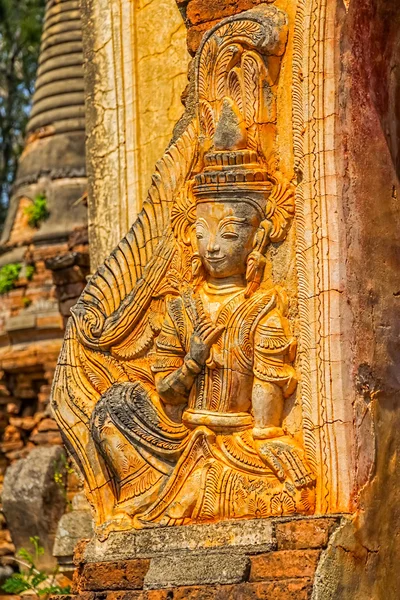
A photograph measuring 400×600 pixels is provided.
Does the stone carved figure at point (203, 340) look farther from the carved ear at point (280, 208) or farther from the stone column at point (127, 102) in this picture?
the stone column at point (127, 102)

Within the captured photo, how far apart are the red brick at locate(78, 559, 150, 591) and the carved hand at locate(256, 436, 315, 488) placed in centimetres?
72

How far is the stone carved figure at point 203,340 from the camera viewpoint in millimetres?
6414

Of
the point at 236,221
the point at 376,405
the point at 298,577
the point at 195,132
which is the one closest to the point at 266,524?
the point at 298,577

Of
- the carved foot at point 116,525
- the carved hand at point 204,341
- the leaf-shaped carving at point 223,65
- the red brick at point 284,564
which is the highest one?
the leaf-shaped carving at point 223,65

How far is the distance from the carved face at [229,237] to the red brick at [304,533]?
1.19 meters

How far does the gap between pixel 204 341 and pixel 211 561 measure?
95 centimetres

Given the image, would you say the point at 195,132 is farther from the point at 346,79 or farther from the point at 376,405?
the point at 376,405

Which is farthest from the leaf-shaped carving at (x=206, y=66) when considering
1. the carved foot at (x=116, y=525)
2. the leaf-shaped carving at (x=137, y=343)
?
the carved foot at (x=116, y=525)

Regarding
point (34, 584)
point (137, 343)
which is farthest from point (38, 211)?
point (137, 343)

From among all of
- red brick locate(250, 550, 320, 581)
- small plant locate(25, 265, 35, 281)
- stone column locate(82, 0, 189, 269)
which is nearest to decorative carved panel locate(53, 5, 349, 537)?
red brick locate(250, 550, 320, 581)

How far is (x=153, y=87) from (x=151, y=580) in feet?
10.4

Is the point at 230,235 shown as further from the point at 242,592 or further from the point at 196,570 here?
the point at 242,592

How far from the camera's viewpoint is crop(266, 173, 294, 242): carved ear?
6.55m

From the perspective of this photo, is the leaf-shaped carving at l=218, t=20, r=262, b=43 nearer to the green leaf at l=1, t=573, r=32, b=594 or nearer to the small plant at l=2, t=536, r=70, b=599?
the small plant at l=2, t=536, r=70, b=599
